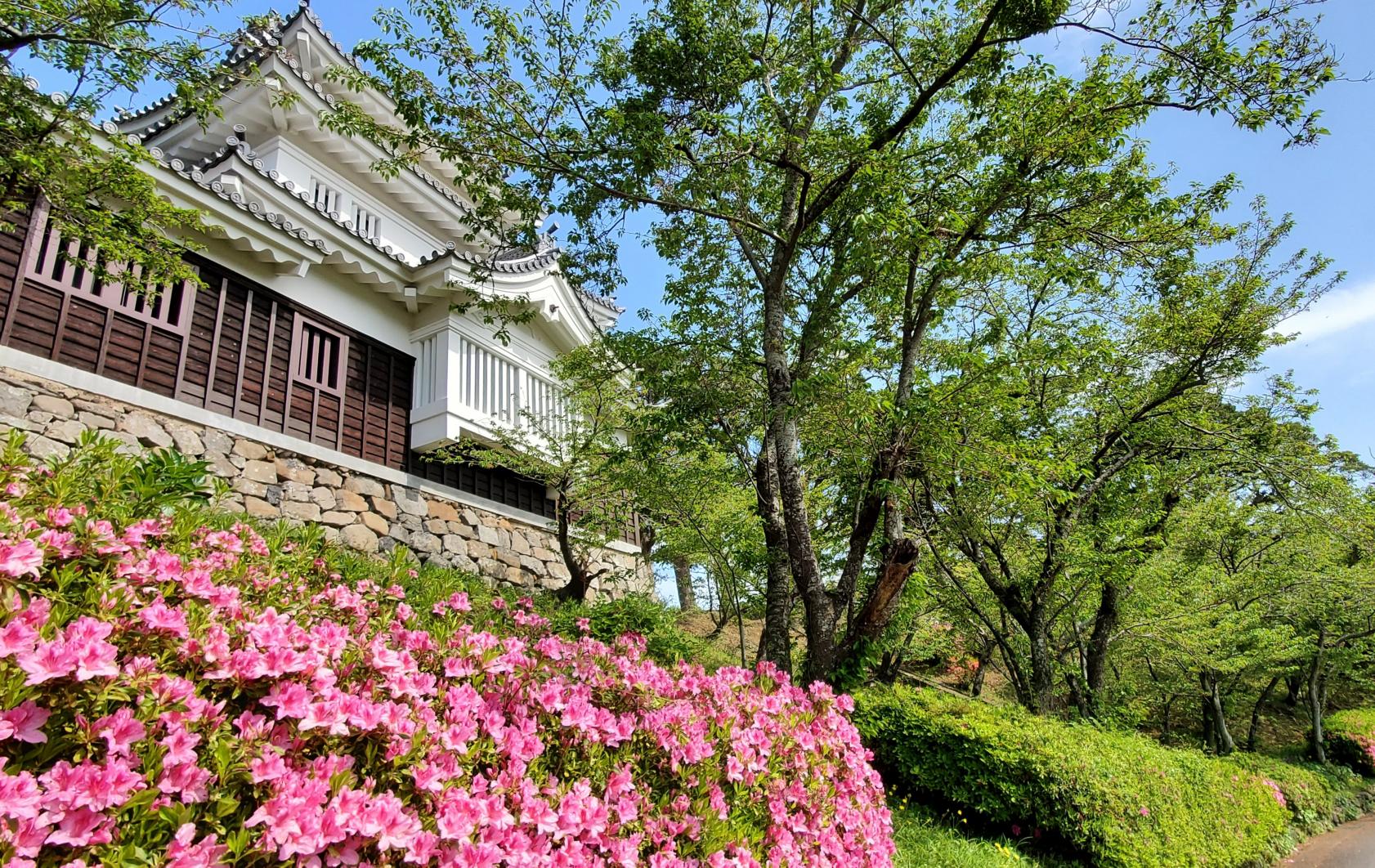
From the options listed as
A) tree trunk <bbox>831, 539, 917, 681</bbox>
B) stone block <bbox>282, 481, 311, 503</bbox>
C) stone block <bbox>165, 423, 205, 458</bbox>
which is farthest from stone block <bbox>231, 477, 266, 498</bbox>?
tree trunk <bbox>831, 539, 917, 681</bbox>

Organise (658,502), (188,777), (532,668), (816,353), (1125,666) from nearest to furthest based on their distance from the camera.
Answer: (188,777)
(532,668)
(816,353)
(658,502)
(1125,666)

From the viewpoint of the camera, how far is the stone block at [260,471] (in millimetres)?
7055

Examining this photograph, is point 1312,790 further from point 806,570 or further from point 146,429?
point 146,429

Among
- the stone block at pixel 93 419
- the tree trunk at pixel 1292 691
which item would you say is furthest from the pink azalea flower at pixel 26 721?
the tree trunk at pixel 1292 691

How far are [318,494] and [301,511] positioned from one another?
32 centimetres

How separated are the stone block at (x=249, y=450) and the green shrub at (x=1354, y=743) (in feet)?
65.4

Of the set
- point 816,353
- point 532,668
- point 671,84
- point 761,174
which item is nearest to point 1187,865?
point 816,353

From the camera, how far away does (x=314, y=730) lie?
150 cm

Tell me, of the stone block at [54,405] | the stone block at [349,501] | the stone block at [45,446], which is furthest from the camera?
the stone block at [349,501]

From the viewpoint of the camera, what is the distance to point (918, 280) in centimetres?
620

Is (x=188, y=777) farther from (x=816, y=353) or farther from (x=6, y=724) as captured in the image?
(x=816, y=353)

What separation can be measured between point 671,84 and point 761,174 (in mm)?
1639

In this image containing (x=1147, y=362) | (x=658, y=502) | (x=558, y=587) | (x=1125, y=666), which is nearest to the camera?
(x=658, y=502)

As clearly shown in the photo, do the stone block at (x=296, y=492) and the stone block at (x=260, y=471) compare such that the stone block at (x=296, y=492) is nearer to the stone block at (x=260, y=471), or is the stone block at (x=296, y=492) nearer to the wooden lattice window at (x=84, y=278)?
the stone block at (x=260, y=471)
